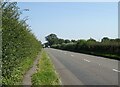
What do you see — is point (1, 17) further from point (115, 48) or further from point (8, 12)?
point (115, 48)

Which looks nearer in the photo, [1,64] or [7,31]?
[1,64]

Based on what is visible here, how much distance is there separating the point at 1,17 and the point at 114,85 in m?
6.05

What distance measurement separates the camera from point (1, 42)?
10453 millimetres

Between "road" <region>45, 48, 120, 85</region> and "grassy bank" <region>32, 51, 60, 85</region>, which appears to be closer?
"grassy bank" <region>32, 51, 60, 85</region>

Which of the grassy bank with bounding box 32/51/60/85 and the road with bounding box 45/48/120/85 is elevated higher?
the grassy bank with bounding box 32/51/60/85

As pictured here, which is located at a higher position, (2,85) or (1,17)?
(1,17)

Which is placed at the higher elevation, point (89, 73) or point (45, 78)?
point (45, 78)

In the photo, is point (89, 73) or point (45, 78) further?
point (89, 73)

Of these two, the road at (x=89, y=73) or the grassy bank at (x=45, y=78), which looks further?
the road at (x=89, y=73)

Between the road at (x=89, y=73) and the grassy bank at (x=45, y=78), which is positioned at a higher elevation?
the grassy bank at (x=45, y=78)

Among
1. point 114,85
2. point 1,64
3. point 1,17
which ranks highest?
point 1,17

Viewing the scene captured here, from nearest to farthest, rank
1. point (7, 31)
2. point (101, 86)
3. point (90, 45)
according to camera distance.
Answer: point (7, 31), point (101, 86), point (90, 45)

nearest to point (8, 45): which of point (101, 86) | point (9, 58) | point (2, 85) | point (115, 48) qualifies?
point (9, 58)

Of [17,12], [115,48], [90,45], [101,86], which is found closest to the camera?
[17,12]
